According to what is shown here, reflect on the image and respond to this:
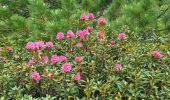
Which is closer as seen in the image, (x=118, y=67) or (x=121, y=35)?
(x=118, y=67)

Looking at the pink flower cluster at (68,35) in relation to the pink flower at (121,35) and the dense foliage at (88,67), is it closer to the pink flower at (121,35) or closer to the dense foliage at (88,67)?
the dense foliage at (88,67)

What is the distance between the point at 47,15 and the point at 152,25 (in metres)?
1.59

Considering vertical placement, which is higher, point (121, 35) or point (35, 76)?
point (121, 35)

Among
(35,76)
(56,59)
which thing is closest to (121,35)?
(56,59)

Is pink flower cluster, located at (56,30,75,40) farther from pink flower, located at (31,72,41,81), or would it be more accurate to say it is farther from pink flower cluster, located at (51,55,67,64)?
pink flower, located at (31,72,41,81)

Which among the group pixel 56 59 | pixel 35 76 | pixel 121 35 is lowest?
pixel 35 76

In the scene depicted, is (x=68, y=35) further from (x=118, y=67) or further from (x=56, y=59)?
(x=118, y=67)

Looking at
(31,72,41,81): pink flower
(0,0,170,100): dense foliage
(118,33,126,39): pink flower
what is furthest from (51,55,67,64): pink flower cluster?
(118,33,126,39): pink flower

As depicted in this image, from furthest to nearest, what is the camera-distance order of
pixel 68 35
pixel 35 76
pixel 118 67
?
pixel 68 35 < pixel 118 67 < pixel 35 76

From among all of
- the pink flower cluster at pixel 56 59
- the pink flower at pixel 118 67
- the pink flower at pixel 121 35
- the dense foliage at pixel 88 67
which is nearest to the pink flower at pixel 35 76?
the dense foliage at pixel 88 67

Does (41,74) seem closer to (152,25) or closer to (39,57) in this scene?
(39,57)

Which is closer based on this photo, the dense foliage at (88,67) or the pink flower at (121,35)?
the dense foliage at (88,67)

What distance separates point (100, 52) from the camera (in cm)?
349

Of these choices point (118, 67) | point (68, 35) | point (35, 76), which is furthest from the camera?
point (68, 35)
